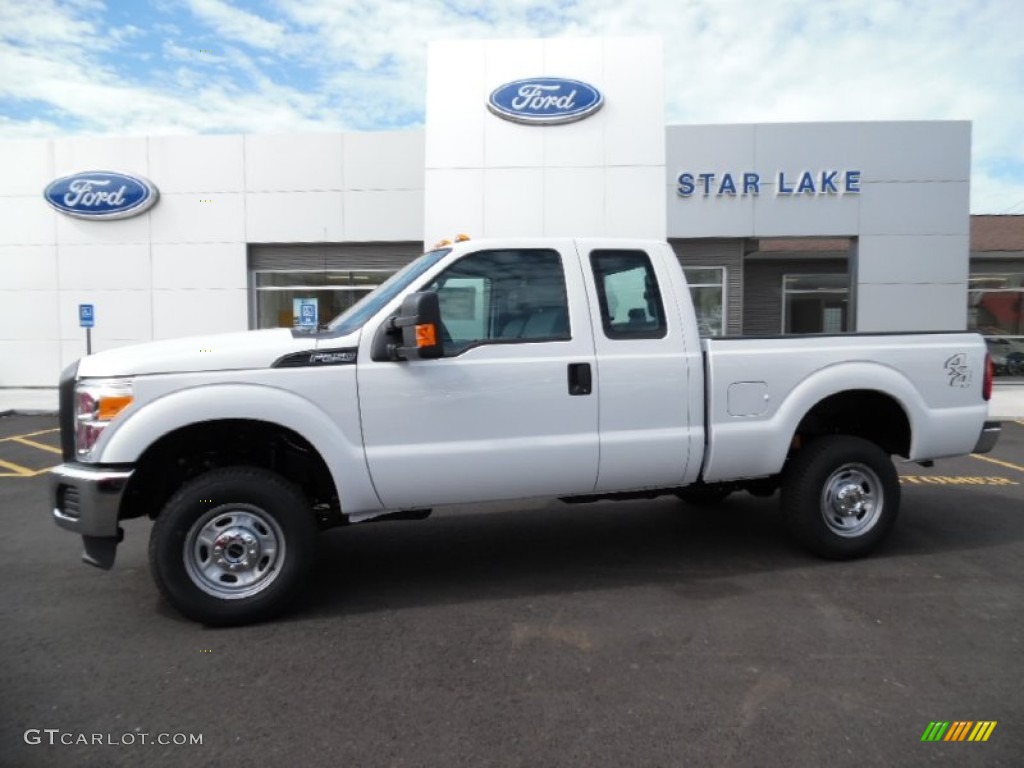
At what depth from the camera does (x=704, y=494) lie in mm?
5836

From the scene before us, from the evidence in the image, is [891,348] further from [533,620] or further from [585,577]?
[533,620]

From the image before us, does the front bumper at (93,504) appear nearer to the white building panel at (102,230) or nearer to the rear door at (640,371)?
the rear door at (640,371)

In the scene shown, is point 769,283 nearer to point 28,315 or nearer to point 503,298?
point 503,298

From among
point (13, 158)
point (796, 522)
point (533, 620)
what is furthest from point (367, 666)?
point (13, 158)

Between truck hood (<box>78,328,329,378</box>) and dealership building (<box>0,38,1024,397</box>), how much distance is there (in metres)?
10.6

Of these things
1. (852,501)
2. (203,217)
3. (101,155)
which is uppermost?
(101,155)

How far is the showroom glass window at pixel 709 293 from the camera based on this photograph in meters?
17.1

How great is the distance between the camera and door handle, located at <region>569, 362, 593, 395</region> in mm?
4309

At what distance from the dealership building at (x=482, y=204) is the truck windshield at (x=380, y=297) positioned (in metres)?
9.88

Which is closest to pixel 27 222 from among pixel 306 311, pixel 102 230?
pixel 102 230

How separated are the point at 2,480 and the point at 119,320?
10037 millimetres

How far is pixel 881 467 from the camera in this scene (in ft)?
16.2

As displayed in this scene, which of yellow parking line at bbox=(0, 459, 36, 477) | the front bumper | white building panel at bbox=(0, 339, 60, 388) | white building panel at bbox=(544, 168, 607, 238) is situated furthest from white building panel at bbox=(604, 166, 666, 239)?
white building panel at bbox=(0, 339, 60, 388)

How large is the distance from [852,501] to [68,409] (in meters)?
4.74
